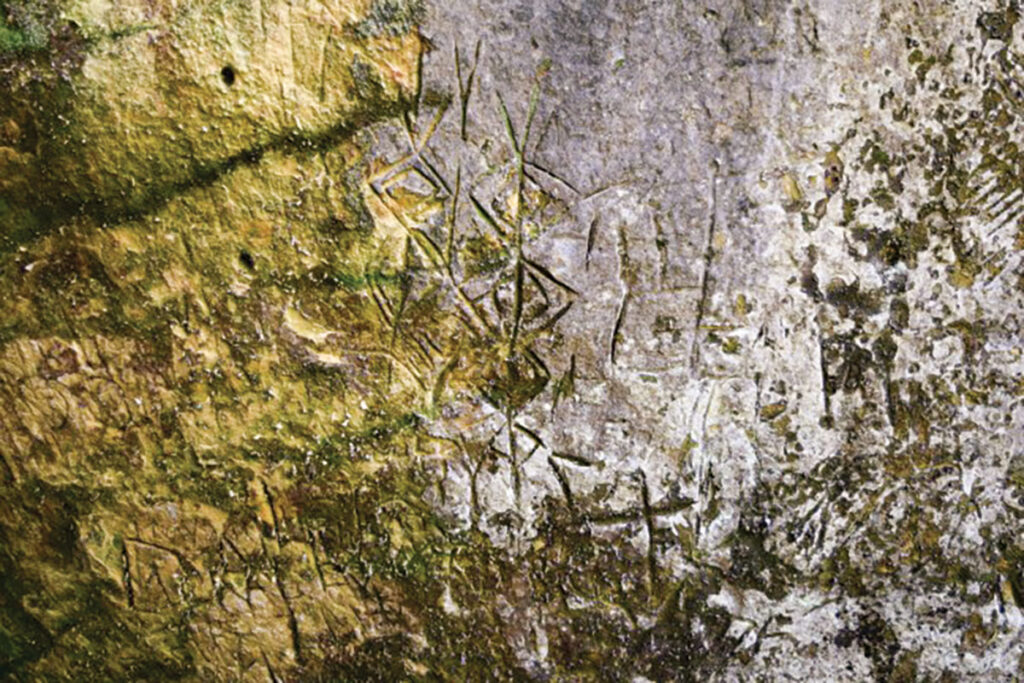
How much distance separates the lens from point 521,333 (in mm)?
2137

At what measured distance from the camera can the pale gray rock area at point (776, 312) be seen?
1.99 metres

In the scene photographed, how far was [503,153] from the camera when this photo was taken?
6.82 feet

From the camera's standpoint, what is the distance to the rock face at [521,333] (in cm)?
202

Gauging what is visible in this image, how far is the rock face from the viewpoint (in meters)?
2.02

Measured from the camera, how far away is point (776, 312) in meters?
2.06

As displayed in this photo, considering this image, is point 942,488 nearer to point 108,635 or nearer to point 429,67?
point 429,67

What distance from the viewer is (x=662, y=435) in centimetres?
213

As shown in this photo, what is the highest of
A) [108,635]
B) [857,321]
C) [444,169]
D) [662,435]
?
[444,169]

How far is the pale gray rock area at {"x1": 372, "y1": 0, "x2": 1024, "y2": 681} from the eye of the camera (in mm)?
1990

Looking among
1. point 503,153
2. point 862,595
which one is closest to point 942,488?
point 862,595

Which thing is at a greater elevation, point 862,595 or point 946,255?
point 946,255

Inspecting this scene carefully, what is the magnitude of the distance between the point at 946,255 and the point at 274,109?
1638 millimetres

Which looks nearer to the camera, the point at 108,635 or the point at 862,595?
the point at 862,595

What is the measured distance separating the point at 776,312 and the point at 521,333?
2.02 feet
